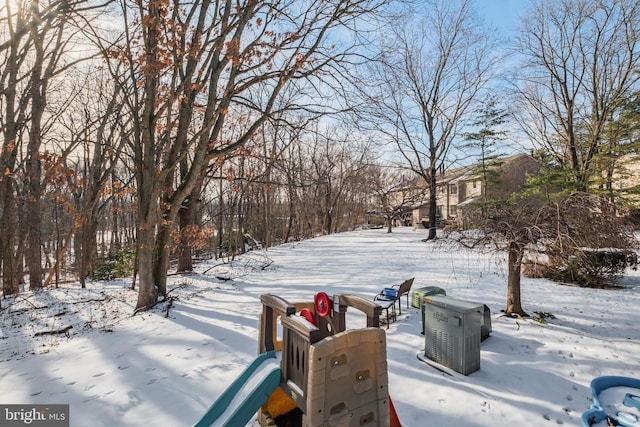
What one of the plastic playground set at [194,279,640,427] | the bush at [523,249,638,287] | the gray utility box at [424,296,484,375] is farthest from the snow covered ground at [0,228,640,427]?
the bush at [523,249,638,287]

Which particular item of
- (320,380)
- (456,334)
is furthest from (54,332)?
(456,334)

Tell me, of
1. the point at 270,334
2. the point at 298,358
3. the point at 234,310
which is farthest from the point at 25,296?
the point at 298,358

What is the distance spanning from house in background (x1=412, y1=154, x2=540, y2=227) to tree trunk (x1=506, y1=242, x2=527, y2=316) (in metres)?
14.7

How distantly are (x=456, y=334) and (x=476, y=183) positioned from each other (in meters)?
32.5

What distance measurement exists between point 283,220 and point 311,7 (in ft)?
87.5

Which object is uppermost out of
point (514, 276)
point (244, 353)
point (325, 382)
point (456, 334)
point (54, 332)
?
point (514, 276)

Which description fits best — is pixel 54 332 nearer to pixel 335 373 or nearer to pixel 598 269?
pixel 335 373

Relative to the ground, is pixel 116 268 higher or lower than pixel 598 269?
lower

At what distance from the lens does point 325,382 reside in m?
2.14

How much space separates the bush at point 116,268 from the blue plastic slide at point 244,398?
37.2 ft

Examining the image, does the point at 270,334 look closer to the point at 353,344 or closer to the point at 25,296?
the point at 353,344

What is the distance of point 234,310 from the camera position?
6105 millimetres

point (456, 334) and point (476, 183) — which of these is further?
point (476, 183)

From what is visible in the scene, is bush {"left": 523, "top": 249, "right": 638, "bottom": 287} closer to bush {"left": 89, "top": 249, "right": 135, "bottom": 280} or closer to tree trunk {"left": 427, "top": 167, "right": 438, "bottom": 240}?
tree trunk {"left": 427, "top": 167, "right": 438, "bottom": 240}
